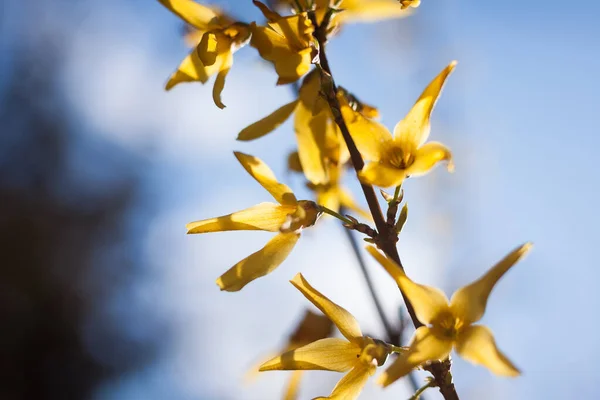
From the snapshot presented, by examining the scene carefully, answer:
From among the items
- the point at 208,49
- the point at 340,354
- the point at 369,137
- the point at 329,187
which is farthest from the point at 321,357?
→ the point at 208,49

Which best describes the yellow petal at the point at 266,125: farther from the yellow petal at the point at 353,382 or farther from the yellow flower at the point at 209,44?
the yellow petal at the point at 353,382

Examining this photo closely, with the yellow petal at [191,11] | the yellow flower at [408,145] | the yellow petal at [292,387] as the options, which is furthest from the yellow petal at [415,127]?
the yellow petal at [292,387]

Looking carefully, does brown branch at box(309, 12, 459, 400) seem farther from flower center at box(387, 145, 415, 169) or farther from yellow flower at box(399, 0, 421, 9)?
yellow flower at box(399, 0, 421, 9)

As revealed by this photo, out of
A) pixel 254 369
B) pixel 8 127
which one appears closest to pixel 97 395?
pixel 8 127

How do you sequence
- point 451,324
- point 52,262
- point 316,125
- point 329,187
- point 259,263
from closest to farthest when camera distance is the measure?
point 451,324 < point 259,263 < point 316,125 < point 329,187 < point 52,262

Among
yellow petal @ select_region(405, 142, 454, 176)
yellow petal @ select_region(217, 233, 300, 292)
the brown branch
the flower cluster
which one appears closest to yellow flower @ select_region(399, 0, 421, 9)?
the flower cluster

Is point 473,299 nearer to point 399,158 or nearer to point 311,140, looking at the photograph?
point 399,158
